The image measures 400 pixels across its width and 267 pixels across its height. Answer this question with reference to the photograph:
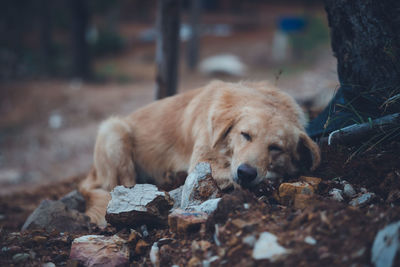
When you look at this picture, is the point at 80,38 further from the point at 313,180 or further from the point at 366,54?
the point at 313,180

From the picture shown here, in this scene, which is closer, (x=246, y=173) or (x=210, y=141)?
(x=246, y=173)

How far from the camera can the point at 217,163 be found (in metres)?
3.43

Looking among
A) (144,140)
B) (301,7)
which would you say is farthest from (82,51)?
(301,7)

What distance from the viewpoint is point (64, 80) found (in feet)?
47.6

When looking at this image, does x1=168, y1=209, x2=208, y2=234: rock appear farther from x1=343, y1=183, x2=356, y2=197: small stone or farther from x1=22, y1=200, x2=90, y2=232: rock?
x1=22, y1=200, x2=90, y2=232: rock

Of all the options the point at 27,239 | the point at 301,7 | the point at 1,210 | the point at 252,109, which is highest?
the point at 301,7

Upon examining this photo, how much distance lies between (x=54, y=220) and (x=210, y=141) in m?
1.58

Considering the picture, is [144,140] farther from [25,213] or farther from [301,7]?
[301,7]

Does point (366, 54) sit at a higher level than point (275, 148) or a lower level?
higher

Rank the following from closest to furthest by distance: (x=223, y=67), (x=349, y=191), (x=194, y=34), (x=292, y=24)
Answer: (x=349, y=191), (x=223, y=67), (x=194, y=34), (x=292, y=24)

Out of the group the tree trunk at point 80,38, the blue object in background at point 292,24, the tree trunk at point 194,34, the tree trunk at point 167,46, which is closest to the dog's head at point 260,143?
the tree trunk at point 167,46

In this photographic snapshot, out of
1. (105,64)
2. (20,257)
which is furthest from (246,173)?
(105,64)

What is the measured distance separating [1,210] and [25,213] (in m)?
0.42

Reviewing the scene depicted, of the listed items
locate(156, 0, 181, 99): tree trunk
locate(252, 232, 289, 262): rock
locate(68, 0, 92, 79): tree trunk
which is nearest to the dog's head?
locate(252, 232, 289, 262): rock
